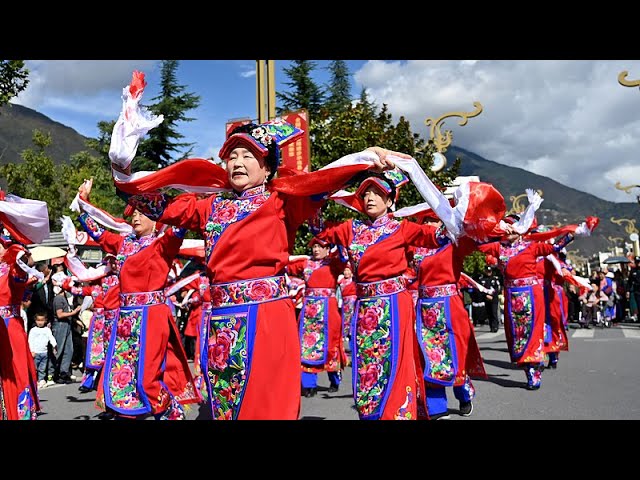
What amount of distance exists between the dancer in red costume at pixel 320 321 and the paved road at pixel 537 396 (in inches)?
15.2

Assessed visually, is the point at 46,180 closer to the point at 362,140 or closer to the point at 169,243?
the point at 362,140

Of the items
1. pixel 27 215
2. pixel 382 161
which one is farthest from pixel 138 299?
pixel 382 161

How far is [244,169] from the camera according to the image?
368cm

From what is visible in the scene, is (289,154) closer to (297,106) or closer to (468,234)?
(468,234)

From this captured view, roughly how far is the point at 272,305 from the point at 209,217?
655 millimetres

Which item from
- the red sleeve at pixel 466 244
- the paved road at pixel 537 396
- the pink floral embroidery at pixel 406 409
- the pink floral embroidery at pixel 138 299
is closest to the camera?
the pink floral embroidery at pixel 406 409

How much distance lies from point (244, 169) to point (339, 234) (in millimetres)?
1739

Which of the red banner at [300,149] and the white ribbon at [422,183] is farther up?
the red banner at [300,149]

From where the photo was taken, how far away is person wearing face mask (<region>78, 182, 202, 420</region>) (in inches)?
222

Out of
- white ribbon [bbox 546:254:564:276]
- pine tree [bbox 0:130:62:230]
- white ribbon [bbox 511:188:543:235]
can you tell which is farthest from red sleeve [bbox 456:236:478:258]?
pine tree [bbox 0:130:62:230]

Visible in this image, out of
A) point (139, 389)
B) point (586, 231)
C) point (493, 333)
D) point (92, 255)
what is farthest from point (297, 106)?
point (139, 389)

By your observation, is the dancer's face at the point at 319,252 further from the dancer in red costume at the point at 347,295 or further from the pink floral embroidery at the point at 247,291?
the pink floral embroidery at the point at 247,291

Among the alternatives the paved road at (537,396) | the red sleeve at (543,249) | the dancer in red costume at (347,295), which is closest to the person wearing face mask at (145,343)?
the paved road at (537,396)

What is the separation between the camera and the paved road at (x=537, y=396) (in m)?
6.55
